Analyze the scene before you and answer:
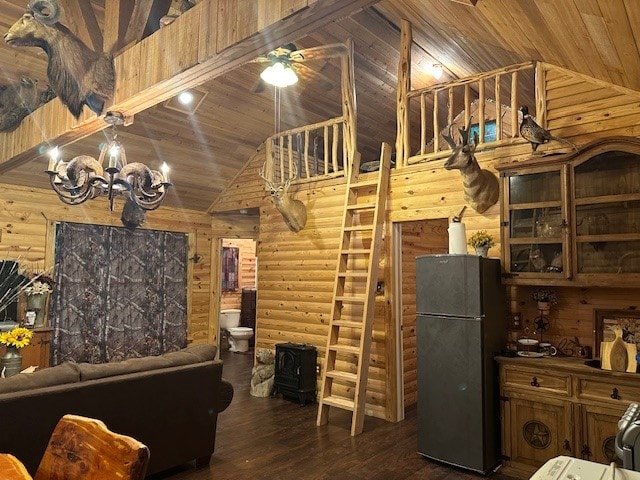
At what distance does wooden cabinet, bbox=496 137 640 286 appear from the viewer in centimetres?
317

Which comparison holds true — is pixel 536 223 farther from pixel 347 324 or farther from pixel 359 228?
pixel 347 324

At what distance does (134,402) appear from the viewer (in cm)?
301

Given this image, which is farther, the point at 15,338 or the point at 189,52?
the point at 15,338

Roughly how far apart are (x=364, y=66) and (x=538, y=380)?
4120mm

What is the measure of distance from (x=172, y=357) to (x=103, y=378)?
54 centimetres

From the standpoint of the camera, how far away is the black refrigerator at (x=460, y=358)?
3.44 meters

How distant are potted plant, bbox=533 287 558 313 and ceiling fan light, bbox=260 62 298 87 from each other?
9.41ft

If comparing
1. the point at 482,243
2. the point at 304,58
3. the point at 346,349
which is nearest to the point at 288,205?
the point at 304,58

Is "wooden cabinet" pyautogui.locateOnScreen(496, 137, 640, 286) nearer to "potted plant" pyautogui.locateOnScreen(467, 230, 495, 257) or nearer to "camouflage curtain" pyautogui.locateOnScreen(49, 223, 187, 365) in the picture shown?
"potted plant" pyautogui.locateOnScreen(467, 230, 495, 257)

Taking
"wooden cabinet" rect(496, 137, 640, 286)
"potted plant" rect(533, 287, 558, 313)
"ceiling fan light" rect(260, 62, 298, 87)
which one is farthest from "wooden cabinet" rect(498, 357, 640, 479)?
"ceiling fan light" rect(260, 62, 298, 87)

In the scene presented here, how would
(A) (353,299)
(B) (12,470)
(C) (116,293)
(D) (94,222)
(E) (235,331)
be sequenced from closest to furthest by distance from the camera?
1. (B) (12,470)
2. (A) (353,299)
3. (D) (94,222)
4. (C) (116,293)
5. (E) (235,331)

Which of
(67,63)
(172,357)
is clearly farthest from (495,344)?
(67,63)

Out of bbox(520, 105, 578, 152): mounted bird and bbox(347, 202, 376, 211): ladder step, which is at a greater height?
bbox(520, 105, 578, 152): mounted bird

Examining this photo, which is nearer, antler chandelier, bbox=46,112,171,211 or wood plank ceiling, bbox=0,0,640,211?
wood plank ceiling, bbox=0,0,640,211
